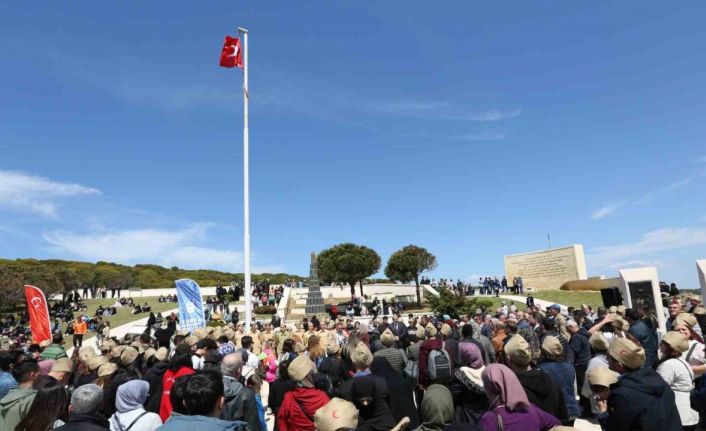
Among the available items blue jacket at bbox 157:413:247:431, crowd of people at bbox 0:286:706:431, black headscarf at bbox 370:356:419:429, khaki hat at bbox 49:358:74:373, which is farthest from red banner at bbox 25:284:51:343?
blue jacket at bbox 157:413:247:431

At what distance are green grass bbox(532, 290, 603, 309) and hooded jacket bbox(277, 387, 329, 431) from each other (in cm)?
2875

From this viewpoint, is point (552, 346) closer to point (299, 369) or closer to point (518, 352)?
point (518, 352)

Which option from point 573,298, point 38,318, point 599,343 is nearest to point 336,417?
point 599,343

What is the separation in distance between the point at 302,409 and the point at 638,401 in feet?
8.72

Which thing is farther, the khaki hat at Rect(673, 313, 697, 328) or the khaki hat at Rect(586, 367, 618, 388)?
the khaki hat at Rect(673, 313, 697, 328)

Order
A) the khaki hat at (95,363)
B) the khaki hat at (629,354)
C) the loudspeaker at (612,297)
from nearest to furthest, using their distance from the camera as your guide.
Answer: the khaki hat at (629,354) < the khaki hat at (95,363) < the loudspeaker at (612,297)

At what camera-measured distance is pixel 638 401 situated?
9.93 feet

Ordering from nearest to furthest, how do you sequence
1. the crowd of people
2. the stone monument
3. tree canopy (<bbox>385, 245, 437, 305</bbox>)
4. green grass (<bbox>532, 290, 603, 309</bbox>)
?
the crowd of people → green grass (<bbox>532, 290, 603, 309</bbox>) → the stone monument → tree canopy (<bbox>385, 245, 437, 305</bbox>)

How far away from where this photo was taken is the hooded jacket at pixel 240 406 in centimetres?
399

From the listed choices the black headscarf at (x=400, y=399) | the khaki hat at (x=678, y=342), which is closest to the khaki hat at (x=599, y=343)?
the khaki hat at (x=678, y=342)

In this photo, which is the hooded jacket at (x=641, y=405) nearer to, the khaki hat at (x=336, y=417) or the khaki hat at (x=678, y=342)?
the khaki hat at (x=678, y=342)

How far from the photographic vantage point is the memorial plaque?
36875 mm

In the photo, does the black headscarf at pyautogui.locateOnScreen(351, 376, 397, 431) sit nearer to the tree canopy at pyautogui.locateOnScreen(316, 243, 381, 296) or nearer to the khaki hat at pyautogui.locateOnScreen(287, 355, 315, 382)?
the khaki hat at pyautogui.locateOnScreen(287, 355, 315, 382)

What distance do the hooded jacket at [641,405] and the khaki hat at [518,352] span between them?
2.45 ft
